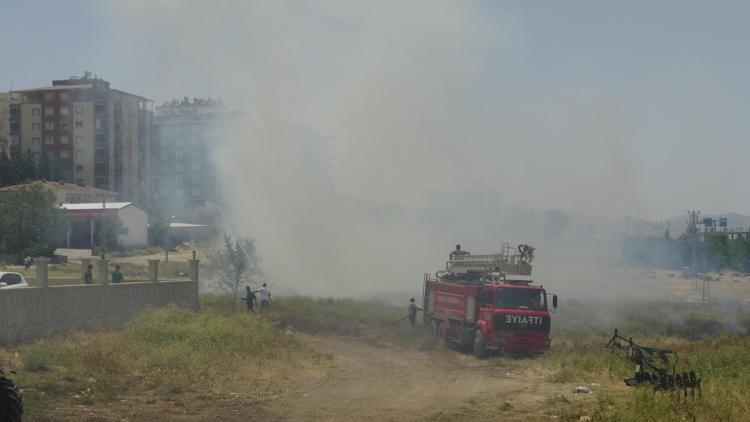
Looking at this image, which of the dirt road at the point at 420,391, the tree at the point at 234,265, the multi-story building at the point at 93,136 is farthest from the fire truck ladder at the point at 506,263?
the multi-story building at the point at 93,136

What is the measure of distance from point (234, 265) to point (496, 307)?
81.3 ft

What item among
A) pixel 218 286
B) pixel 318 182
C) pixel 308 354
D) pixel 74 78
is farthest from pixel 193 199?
pixel 308 354

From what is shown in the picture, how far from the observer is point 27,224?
61.6 metres

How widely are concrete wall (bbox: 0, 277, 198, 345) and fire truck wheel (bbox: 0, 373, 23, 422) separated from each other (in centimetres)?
1220

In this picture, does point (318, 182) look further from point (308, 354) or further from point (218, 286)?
point (308, 354)

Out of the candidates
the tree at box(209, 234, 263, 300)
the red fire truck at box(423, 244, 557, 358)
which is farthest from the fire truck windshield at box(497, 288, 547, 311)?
the tree at box(209, 234, 263, 300)

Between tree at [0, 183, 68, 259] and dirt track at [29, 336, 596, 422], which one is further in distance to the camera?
tree at [0, 183, 68, 259]

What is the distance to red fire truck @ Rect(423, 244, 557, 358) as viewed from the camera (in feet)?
90.5

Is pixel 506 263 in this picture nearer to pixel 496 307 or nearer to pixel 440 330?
pixel 496 307

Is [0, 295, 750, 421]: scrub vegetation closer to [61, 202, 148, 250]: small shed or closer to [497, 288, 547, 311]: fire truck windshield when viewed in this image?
[497, 288, 547, 311]: fire truck windshield

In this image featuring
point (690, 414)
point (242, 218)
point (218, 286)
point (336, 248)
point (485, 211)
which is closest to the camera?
point (690, 414)

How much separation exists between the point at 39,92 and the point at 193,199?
2969cm

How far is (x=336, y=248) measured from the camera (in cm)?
6606

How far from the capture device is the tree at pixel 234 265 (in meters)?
49.1
